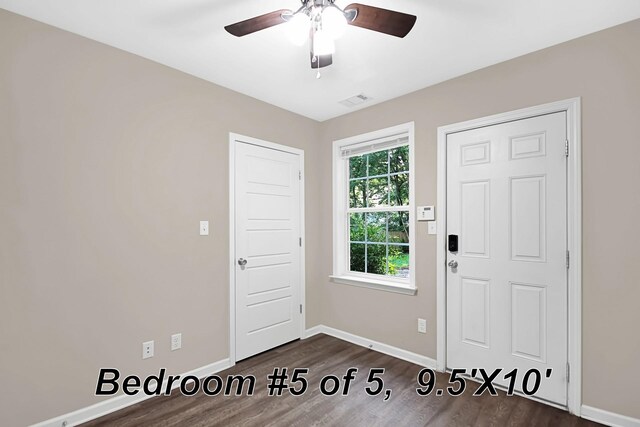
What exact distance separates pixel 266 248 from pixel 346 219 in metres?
1.01

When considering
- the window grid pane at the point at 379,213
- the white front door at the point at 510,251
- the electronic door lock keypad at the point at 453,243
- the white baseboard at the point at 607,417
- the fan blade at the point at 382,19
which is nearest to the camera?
the fan blade at the point at 382,19

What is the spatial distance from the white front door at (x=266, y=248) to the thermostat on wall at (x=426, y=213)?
132cm

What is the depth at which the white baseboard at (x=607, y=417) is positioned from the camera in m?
1.95

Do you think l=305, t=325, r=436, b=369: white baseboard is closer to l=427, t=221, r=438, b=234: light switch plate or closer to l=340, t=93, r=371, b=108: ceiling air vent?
l=427, t=221, r=438, b=234: light switch plate

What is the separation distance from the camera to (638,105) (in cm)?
196

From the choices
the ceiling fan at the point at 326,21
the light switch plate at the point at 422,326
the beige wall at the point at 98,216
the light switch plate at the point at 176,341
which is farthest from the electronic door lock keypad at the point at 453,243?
the light switch plate at the point at 176,341

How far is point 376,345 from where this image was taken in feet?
10.6

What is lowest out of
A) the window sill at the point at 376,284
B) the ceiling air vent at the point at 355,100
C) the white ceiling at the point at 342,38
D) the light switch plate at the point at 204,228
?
the window sill at the point at 376,284

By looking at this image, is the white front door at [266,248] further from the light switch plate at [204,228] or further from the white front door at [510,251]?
the white front door at [510,251]

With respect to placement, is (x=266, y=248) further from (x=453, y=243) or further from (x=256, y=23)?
(x=256, y=23)

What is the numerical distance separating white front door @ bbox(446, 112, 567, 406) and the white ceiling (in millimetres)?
578

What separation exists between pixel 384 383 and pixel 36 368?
235 cm

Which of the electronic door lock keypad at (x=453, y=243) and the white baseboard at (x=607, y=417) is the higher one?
the electronic door lock keypad at (x=453, y=243)

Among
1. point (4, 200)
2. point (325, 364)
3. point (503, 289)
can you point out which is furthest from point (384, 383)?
point (4, 200)
